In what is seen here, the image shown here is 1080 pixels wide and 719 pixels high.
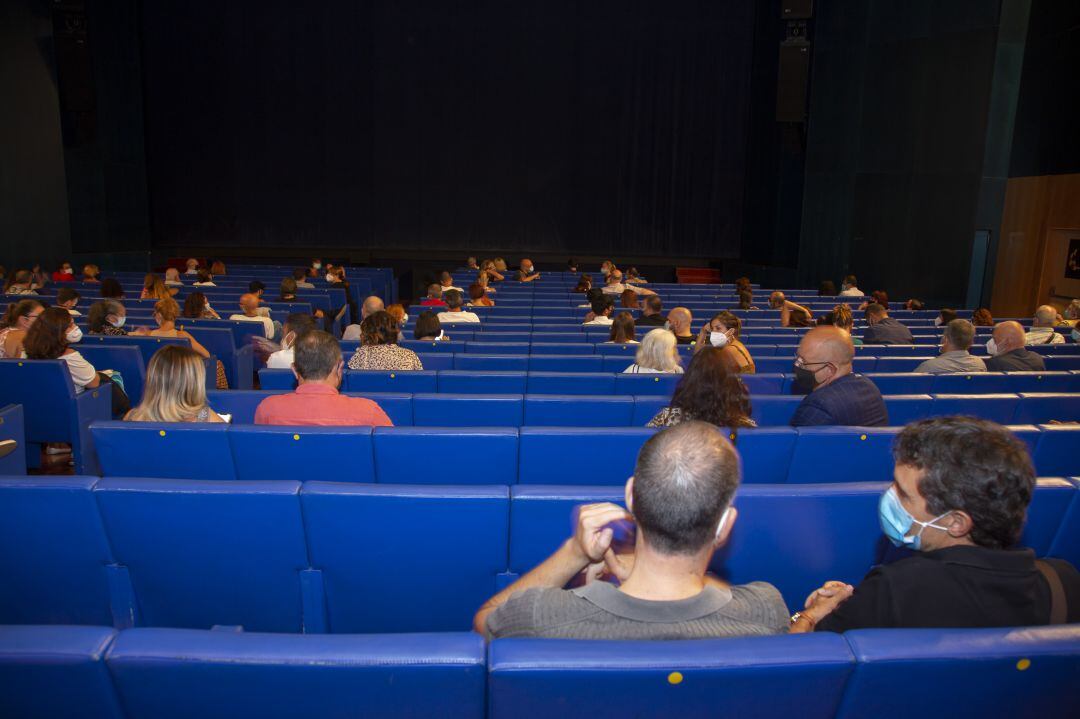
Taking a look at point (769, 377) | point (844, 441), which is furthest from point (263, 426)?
point (769, 377)

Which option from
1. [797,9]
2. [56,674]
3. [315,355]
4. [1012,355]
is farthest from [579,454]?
[797,9]

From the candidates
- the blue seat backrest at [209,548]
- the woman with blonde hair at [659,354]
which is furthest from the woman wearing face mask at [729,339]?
the blue seat backrest at [209,548]

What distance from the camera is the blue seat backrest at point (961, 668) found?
4.17ft

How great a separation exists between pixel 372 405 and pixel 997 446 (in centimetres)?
242

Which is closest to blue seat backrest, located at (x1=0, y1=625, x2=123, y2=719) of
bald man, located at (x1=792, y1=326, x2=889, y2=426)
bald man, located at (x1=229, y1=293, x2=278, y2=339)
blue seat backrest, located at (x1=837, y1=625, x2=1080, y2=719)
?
blue seat backrest, located at (x1=837, y1=625, x2=1080, y2=719)

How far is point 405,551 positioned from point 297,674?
38.6 inches

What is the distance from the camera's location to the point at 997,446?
5.36 ft

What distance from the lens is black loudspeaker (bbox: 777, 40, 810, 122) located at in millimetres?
14297

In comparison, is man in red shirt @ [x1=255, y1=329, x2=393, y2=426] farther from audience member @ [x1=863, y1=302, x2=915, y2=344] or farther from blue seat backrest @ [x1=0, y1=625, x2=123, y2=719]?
audience member @ [x1=863, y1=302, x2=915, y2=344]

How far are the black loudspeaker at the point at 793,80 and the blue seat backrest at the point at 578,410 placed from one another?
12766mm

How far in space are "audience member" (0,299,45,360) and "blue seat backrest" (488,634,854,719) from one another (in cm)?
515

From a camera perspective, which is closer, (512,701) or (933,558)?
(512,701)

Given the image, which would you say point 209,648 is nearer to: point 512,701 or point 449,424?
point 512,701

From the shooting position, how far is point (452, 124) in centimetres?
1823
